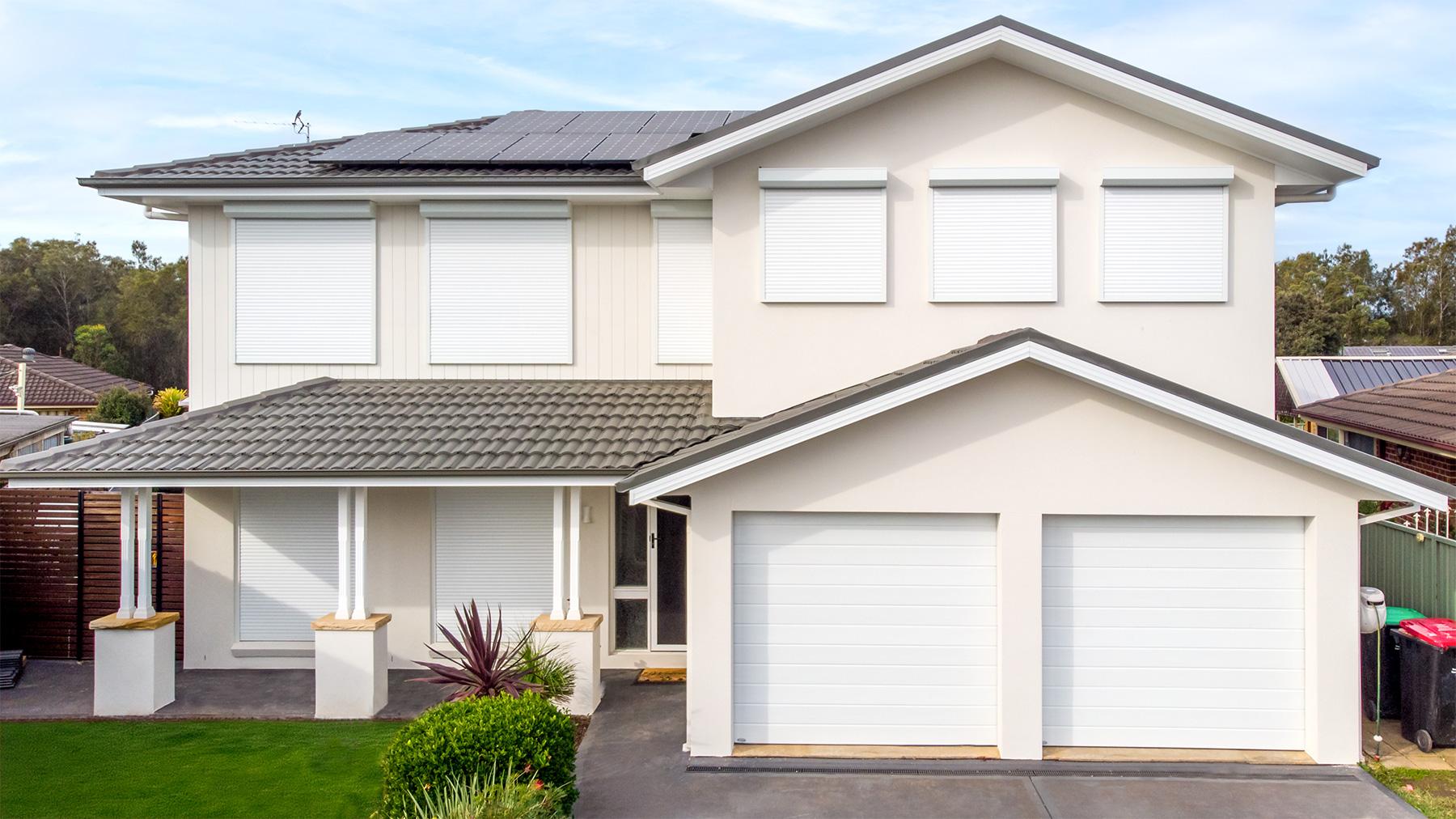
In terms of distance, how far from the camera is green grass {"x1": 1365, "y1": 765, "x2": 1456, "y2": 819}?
756 centimetres

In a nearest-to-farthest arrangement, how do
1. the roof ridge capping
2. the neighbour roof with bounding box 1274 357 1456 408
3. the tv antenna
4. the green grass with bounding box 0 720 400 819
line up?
1. the green grass with bounding box 0 720 400 819
2. the roof ridge capping
3. the tv antenna
4. the neighbour roof with bounding box 1274 357 1456 408

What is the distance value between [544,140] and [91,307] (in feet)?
234

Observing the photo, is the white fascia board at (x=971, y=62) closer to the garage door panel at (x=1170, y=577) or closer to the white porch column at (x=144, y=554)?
the garage door panel at (x=1170, y=577)

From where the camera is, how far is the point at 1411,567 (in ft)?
36.1

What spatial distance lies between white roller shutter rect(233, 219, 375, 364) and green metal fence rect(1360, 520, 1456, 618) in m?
12.5

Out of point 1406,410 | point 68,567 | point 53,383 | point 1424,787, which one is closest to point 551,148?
point 68,567

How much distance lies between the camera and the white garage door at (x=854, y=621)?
876 cm

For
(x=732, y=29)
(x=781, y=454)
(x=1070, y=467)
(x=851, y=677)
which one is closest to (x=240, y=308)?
(x=781, y=454)

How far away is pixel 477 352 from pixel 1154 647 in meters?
8.42

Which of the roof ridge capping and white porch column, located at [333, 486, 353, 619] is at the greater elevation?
the roof ridge capping

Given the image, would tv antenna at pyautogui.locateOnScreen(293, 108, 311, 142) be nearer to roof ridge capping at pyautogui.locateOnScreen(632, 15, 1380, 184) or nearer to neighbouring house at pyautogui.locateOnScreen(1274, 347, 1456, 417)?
roof ridge capping at pyautogui.locateOnScreen(632, 15, 1380, 184)

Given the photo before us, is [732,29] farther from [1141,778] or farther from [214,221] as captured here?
[1141,778]

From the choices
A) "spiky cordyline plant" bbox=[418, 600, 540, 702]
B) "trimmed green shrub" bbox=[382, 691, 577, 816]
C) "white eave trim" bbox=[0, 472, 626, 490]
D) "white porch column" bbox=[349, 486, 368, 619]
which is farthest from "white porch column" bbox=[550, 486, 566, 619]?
"trimmed green shrub" bbox=[382, 691, 577, 816]

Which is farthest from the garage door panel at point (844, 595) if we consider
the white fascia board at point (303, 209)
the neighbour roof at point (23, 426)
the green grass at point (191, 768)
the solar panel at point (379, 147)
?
the neighbour roof at point (23, 426)
